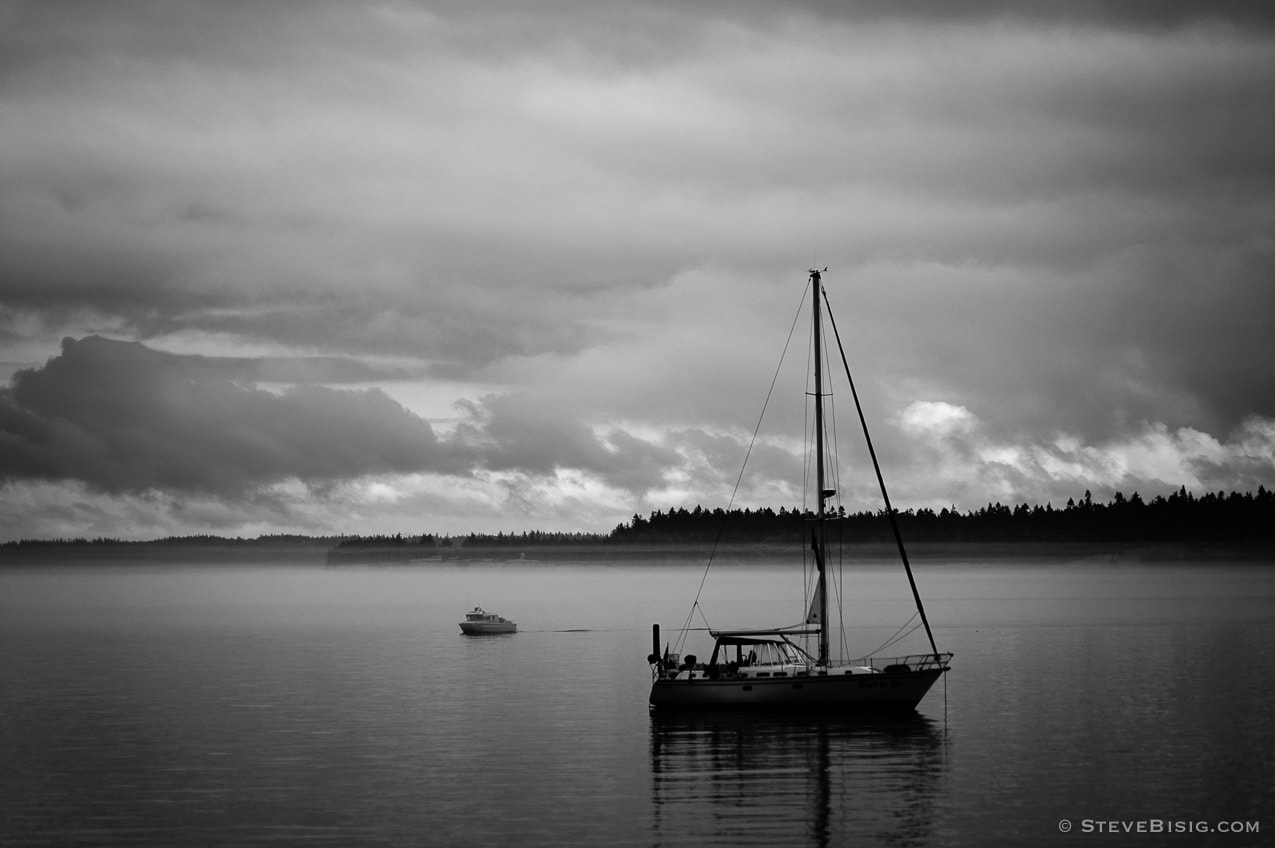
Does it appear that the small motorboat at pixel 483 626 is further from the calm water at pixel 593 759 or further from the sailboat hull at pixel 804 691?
the sailboat hull at pixel 804 691

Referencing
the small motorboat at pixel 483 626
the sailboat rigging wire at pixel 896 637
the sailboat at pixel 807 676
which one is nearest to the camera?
the sailboat at pixel 807 676

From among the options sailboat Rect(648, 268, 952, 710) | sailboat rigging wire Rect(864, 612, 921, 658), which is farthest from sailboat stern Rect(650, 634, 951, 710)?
sailboat rigging wire Rect(864, 612, 921, 658)

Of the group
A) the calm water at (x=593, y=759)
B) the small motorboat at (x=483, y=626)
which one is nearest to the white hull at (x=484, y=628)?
the small motorboat at (x=483, y=626)

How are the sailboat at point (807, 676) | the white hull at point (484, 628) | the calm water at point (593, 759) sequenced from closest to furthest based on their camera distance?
the calm water at point (593, 759)
the sailboat at point (807, 676)
the white hull at point (484, 628)

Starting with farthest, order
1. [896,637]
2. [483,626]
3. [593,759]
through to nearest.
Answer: [483,626], [896,637], [593,759]

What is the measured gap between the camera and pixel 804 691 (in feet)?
243

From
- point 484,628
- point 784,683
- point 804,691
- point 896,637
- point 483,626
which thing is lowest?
point 896,637

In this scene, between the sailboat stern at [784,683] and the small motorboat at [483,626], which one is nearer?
the sailboat stern at [784,683]

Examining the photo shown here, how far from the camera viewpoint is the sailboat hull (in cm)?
7375

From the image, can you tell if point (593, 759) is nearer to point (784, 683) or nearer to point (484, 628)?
point (784, 683)

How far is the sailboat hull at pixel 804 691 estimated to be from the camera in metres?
73.8

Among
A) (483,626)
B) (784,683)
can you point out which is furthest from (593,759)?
(483,626)

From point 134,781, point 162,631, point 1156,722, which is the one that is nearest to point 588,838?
point 134,781

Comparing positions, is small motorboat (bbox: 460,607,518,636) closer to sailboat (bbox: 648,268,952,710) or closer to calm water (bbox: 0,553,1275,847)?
calm water (bbox: 0,553,1275,847)
